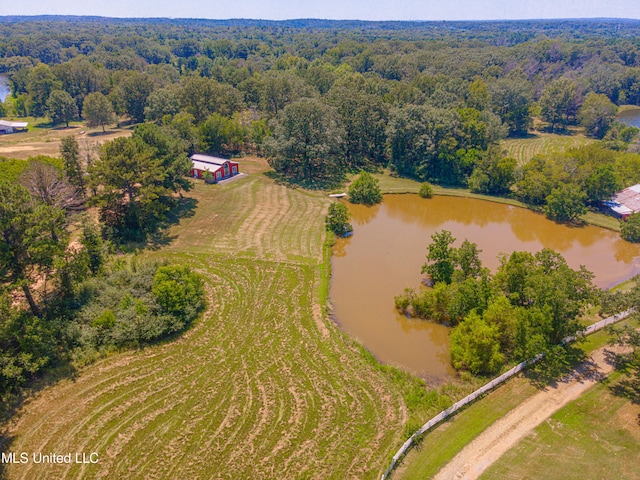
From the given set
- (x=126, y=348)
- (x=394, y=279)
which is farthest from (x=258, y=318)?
(x=394, y=279)

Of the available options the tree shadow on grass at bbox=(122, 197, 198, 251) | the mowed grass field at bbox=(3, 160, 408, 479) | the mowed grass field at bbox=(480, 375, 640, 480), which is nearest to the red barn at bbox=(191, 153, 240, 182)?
the tree shadow on grass at bbox=(122, 197, 198, 251)

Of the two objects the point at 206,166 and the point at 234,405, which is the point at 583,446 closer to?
the point at 234,405

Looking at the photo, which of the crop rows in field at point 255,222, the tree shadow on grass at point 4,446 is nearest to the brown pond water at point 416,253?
the crop rows in field at point 255,222

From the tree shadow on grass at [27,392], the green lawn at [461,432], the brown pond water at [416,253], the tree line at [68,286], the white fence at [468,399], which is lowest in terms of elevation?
the brown pond water at [416,253]

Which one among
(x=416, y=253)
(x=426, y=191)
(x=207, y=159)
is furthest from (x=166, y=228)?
(x=426, y=191)

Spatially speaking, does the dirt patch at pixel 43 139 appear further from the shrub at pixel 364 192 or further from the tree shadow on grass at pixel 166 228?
the shrub at pixel 364 192

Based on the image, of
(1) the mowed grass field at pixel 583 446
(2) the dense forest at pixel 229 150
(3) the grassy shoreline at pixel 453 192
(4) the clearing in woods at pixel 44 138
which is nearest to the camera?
(1) the mowed grass field at pixel 583 446

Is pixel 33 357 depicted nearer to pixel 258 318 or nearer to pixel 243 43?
pixel 258 318
